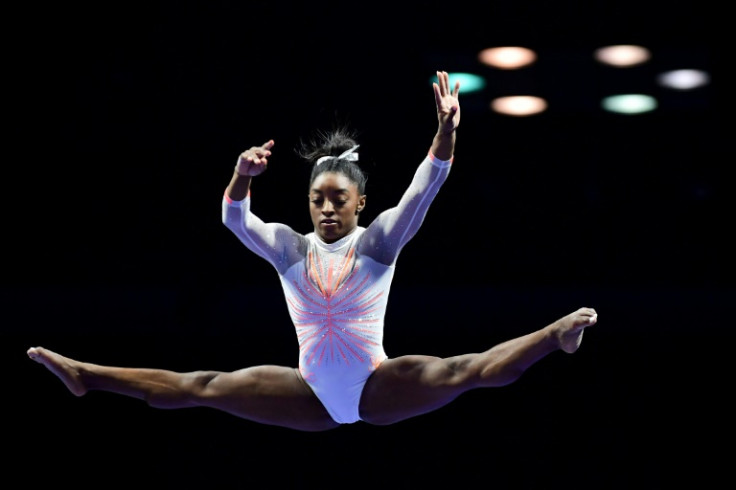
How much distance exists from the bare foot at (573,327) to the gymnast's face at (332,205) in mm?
950

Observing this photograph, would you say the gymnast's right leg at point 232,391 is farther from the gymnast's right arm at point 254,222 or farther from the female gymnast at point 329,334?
the gymnast's right arm at point 254,222

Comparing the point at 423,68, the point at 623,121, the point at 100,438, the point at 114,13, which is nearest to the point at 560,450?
the point at 623,121

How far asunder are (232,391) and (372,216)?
203 cm

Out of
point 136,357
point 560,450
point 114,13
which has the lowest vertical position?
point 560,450

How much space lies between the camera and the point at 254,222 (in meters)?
3.82

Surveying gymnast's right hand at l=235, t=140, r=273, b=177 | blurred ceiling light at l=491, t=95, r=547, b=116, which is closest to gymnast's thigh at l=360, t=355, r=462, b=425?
gymnast's right hand at l=235, t=140, r=273, b=177

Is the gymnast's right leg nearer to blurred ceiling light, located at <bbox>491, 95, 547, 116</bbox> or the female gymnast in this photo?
the female gymnast

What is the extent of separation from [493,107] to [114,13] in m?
2.04

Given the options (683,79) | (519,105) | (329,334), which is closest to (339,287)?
(329,334)

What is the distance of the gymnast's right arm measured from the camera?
11.9 ft

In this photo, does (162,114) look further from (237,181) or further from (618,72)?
(618,72)

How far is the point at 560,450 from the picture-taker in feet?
17.6

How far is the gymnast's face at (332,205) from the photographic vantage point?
3.89m

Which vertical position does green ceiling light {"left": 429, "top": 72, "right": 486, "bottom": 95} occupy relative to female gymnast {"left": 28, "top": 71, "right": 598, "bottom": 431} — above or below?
above
